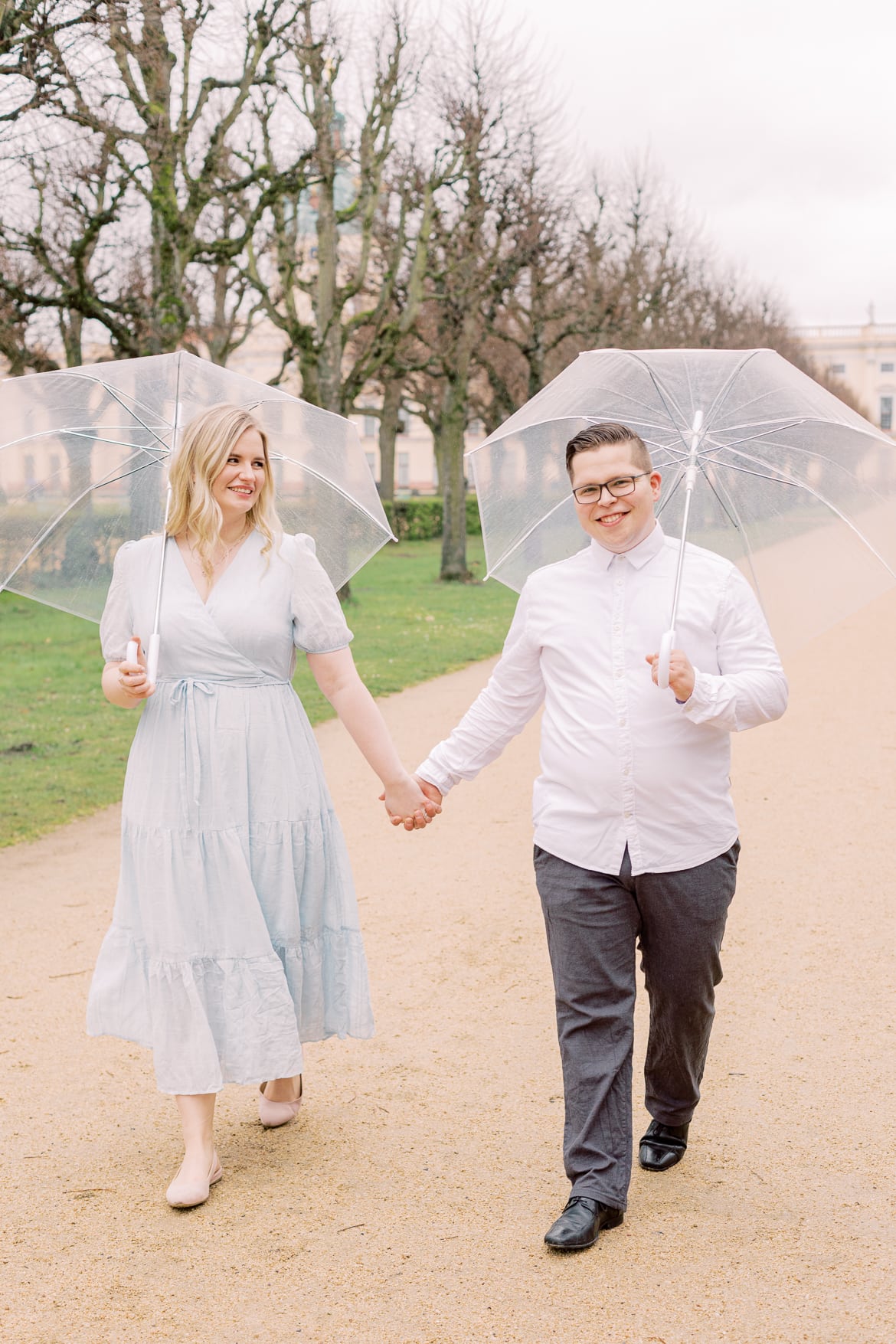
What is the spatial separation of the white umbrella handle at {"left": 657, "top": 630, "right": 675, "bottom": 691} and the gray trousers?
443 millimetres

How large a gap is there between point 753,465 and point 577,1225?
6.23ft

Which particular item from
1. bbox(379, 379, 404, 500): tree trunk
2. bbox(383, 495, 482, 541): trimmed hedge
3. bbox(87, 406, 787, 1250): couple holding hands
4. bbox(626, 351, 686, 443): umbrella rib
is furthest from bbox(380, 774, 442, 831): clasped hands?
bbox(383, 495, 482, 541): trimmed hedge

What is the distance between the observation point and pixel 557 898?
321 centimetres

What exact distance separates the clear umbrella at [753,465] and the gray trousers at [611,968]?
2.96 feet

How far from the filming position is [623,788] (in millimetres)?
3154

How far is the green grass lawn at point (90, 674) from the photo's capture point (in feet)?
28.0

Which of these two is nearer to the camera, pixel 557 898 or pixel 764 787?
pixel 557 898

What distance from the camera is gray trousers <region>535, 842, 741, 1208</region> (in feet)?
10.3

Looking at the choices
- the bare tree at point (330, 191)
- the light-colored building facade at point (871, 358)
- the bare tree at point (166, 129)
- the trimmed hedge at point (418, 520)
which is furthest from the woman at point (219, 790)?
the light-colored building facade at point (871, 358)

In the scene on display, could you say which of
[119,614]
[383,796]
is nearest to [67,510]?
[119,614]

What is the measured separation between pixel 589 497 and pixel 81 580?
1608 millimetres

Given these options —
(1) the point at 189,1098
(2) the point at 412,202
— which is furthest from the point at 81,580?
(2) the point at 412,202

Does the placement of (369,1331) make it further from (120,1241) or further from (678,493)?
(678,493)

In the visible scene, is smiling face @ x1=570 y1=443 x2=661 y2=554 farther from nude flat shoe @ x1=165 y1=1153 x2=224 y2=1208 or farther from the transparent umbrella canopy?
nude flat shoe @ x1=165 y1=1153 x2=224 y2=1208
